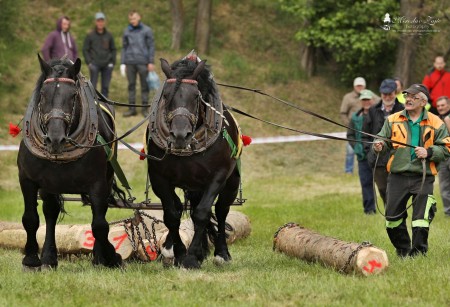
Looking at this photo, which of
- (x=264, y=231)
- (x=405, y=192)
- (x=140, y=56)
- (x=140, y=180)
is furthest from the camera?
(x=140, y=56)

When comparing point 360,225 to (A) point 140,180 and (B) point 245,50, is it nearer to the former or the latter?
(A) point 140,180

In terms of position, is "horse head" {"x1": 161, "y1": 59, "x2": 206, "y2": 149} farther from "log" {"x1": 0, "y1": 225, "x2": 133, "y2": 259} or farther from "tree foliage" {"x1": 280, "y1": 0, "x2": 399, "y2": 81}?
"tree foliage" {"x1": 280, "y1": 0, "x2": 399, "y2": 81}

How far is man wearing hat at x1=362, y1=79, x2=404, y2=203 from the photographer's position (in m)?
12.9

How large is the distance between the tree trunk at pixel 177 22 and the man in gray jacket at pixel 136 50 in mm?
4647

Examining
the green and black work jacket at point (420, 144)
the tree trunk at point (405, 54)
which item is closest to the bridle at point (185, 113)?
the green and black work jacket at point (420, 144)

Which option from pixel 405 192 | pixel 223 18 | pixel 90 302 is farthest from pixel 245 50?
pixel 90 302

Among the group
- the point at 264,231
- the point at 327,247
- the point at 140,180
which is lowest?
the point at 140,180

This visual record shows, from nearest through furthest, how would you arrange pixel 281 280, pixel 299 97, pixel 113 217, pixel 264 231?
pixel 281 280 → pixel 264 231 → pixel 113 217 → pixel 299 97

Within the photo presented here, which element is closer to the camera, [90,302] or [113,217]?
[90,302]

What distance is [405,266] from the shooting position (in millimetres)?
9312

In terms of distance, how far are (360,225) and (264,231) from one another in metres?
1.38

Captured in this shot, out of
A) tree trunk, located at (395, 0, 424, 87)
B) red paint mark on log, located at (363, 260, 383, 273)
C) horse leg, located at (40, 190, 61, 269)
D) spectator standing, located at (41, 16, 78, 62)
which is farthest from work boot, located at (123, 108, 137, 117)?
red paint mark on log, located at (363, 260, 383, 273)

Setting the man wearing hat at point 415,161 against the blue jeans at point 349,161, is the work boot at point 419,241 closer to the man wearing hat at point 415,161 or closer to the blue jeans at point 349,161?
the man wearing hat at point 415,161

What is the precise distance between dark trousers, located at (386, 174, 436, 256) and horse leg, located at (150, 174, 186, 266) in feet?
7.15
